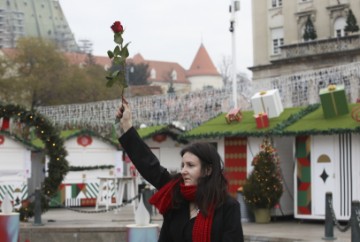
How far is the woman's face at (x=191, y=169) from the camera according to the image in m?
5.02

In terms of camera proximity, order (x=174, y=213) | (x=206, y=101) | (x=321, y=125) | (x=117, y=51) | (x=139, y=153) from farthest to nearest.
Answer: (x=206, y=101)
(x=321, y=125)
(x=117, y=51)
(x=139, y=153)
(x=174, y=213)

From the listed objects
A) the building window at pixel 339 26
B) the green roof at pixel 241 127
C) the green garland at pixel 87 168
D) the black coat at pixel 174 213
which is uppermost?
the building window at pixel 339 26

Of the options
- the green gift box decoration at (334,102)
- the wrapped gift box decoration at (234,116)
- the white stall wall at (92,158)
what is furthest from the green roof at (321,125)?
the white stall wall at (92,158)

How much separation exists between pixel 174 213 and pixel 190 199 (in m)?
0.16

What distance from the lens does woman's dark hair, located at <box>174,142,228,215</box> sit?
16.2ft

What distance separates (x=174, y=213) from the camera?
509cm

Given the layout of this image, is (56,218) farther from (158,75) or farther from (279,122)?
(158,75)

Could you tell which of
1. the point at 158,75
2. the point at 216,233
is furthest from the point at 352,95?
the point at 158,75

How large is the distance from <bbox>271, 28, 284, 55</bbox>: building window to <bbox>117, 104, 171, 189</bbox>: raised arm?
60.6 m

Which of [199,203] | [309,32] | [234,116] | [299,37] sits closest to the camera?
[199,203]

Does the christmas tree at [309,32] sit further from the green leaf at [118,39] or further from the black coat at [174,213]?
the black coat at [174,213]

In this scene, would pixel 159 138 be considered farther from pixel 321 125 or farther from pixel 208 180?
pixel 208 180

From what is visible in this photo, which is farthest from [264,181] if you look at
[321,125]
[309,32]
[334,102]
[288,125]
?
[309,32]

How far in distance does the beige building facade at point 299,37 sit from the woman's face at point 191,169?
47.3 metres
